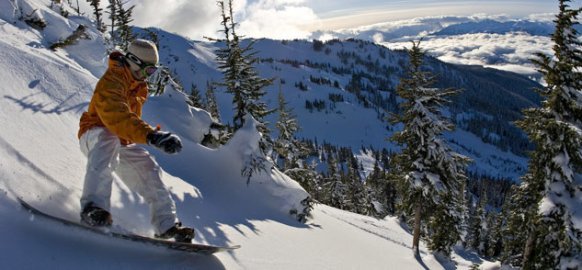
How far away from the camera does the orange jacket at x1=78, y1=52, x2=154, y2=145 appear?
4113 millimetres

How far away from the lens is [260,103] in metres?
22.8

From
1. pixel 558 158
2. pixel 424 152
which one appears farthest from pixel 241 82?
pixel 558 158

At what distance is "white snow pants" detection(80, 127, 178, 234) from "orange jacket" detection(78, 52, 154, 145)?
0.42 ft

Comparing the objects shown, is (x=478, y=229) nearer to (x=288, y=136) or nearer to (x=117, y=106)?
(x=288, y=136)

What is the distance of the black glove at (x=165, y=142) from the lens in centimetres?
393

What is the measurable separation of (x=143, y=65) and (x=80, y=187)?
5.80 ft

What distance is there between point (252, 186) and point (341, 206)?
4000 centimetres

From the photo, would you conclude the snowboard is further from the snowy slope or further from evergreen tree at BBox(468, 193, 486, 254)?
evergreen tree at BBox(468, 193, 486, 254)

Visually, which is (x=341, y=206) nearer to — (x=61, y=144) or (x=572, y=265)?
(x=572, y=265)

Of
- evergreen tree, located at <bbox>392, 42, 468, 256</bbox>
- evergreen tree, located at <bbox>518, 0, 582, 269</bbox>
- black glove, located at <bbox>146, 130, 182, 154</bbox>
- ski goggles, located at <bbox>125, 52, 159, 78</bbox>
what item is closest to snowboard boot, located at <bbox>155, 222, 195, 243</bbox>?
black glove, located at <bbox>146, 130, 182, 154</bbox>

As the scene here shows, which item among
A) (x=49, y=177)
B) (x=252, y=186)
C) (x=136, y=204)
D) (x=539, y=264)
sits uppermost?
(x=49, y=177)

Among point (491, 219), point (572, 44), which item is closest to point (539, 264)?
point (572, 44)

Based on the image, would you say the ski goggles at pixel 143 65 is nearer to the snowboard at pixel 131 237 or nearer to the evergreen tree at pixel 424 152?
the snowboard at pixel 131 237

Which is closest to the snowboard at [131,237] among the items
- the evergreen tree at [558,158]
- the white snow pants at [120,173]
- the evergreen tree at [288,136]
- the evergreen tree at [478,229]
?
the white snow pants at [120,173]
